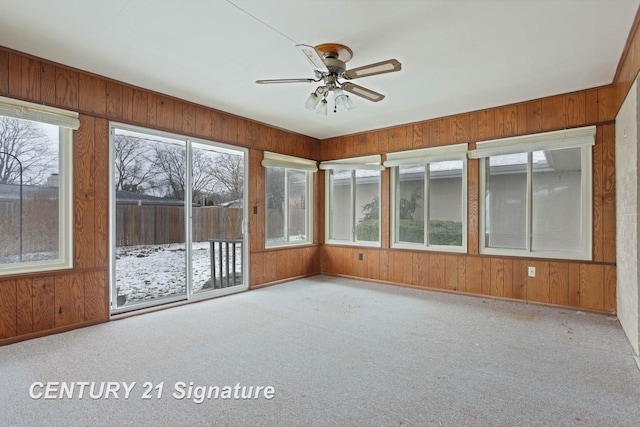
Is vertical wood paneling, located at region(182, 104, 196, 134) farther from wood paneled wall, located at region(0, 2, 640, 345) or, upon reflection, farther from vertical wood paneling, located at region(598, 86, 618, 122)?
vertical wood paneling, located at region(598, 86, 618, 122)

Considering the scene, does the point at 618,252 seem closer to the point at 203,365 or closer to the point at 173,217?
the point at 203,365

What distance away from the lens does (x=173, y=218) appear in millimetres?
4062

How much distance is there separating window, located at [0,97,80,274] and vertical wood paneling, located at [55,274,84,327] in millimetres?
147

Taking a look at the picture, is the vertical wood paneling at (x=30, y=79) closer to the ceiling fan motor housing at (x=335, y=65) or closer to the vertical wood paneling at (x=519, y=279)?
the ceiling fan motor housing at (x=335, y=65)

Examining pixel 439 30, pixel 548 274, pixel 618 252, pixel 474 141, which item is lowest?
pixel 548 274

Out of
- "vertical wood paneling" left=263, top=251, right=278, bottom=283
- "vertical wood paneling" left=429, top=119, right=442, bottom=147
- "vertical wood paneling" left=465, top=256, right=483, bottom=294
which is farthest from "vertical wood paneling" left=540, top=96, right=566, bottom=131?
"vertical wood paneling" left=263, top=251, right=278, bottom=283

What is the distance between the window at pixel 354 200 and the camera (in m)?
5.59

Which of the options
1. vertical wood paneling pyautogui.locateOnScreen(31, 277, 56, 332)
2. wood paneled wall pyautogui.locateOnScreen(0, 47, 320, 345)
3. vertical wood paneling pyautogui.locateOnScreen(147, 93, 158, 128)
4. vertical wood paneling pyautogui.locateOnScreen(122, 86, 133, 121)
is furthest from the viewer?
vertical wood paneling pyautogui.locateOnScreen(147, 93, 158, 128)

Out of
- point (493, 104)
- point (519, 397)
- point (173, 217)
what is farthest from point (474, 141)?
point (173, 217)

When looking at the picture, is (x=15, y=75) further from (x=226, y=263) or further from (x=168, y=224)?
(x=226, y=263)

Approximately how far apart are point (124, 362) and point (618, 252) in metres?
4.83

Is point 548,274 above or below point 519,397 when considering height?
above

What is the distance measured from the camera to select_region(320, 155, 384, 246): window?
5590mm

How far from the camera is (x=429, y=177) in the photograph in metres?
5.00
